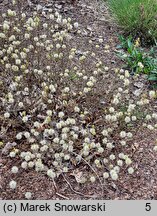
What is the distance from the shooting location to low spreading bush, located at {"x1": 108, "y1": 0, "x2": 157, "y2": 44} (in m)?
5.51

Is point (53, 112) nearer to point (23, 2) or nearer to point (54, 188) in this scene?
point (54, 188)

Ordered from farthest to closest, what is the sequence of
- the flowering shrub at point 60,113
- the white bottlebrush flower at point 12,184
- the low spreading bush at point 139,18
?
the low spreading bush at point 139,18 < the flowering shrub at point 60,113 < the white bottlebrush flower at point 12,184

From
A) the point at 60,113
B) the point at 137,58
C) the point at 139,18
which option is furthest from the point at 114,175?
the point at 139,18

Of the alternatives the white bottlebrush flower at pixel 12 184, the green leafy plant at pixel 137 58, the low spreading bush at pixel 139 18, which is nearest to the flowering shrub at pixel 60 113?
the white bottlebrush flower at pixel 12 184

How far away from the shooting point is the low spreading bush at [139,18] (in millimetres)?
5508

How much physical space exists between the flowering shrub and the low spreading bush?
1043 millimetres

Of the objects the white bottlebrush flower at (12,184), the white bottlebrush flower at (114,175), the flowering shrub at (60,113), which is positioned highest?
the flowering shrub at (60,113)

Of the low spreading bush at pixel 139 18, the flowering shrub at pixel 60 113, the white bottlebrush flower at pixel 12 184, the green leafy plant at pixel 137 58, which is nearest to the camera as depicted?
the white bottlebrush flower at pixel 12 184

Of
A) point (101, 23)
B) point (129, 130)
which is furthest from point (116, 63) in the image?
point (129, 130)

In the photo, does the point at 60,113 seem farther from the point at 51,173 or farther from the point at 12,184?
the point at 12,184

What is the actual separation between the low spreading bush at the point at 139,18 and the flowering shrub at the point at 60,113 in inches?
41.1

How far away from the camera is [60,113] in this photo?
3906 millimetres

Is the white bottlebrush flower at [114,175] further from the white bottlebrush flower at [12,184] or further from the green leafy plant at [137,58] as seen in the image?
the green leafy plant at [137,58]

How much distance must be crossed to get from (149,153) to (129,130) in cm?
30
